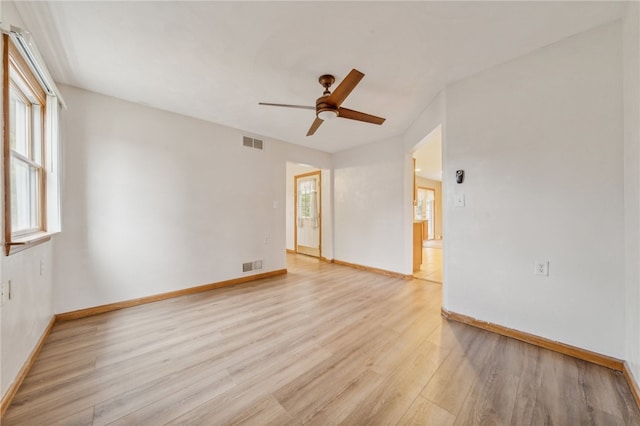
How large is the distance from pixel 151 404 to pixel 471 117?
3447 millimetres

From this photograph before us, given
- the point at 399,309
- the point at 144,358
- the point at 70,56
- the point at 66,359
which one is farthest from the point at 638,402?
the point at 70,56

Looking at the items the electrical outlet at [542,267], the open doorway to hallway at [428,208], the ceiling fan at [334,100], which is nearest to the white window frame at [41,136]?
the ceiling fan at [334,100]

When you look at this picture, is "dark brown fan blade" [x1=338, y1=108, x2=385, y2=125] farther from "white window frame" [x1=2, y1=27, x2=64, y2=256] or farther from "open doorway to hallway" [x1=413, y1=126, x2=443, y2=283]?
"white window frame" [x1=2, y1=27, x2=64, y2=256]

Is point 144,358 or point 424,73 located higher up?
point 424,73

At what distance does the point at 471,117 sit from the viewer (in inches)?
94.8

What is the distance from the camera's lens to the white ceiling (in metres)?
1.60

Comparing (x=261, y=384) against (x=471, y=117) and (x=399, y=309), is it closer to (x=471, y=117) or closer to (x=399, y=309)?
(x=399, y=309)

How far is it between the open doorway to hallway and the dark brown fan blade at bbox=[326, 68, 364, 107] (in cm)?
145

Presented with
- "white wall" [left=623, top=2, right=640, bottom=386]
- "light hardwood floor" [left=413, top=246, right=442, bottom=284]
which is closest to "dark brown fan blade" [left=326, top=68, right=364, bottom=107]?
"white wall" [left=623, top=2, right=640, bottom=386]

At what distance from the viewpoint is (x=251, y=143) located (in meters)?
3.98

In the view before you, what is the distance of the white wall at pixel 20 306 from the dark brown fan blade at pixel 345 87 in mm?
2122

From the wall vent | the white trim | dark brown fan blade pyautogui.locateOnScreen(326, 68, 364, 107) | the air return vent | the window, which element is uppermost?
the air return vent

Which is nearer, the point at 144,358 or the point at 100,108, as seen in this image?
the point at 144,358

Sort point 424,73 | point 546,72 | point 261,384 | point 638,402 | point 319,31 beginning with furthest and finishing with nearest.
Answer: point 424,73 → point 546,72 → point 319,31 → point 261,384 → point 638,402
